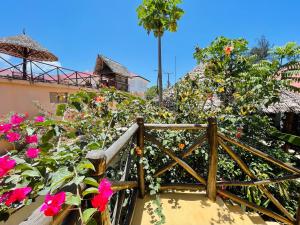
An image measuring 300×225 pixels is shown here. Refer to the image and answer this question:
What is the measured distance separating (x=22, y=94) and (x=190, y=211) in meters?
11.5

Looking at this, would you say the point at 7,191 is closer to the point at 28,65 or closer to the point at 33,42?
the point at 28,65

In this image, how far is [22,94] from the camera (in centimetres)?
1083

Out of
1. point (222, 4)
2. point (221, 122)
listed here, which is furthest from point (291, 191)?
point (222, 4)

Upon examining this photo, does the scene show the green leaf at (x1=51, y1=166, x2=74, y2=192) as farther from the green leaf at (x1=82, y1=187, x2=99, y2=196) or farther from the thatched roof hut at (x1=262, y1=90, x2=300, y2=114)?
the thatched roof hut at (x1=262, y1=90, x2=300, y2=114)

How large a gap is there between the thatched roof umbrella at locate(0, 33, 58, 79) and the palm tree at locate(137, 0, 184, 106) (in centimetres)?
667

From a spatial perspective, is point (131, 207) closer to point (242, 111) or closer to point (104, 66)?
point (242, 111)

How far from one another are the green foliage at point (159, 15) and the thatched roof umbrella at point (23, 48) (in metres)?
6.64

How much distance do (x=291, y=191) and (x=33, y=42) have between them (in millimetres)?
14606

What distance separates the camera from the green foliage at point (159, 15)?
1193cm

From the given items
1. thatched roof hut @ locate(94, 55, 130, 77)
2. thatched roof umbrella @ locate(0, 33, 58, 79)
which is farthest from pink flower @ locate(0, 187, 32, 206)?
thatched roof hut @ locate(94, 55, 130, 77)

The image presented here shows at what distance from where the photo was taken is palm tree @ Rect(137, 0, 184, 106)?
11930 millimetres

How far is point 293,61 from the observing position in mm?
5633

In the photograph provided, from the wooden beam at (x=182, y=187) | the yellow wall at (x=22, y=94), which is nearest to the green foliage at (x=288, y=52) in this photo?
the wooden beam at (x=182, y=187)

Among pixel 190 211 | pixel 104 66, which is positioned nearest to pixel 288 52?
pixel 190 211
